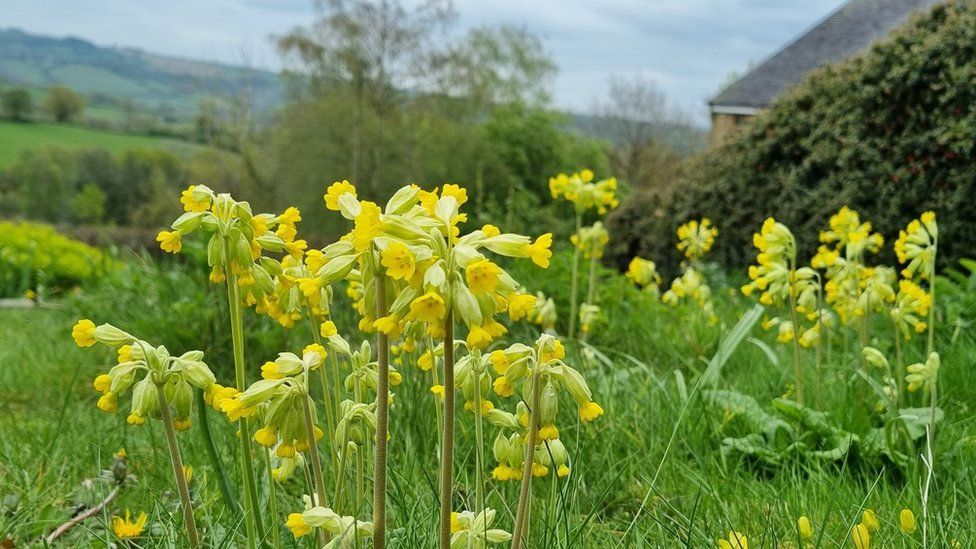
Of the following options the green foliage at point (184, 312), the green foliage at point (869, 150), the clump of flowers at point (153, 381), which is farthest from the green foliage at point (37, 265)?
the clump of flowers at point (153, 381)

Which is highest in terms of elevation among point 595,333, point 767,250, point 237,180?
point 767,250

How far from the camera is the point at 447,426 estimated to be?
1.11 m

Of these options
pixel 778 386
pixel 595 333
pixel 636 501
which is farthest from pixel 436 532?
pixel 595 333

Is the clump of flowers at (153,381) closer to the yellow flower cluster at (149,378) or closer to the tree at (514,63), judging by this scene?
the yellow flower cluster at (149,378)

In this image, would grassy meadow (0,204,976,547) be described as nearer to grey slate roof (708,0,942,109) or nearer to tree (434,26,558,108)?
grey slate roof (708,0,942,109)

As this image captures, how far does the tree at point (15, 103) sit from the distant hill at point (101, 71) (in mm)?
10894

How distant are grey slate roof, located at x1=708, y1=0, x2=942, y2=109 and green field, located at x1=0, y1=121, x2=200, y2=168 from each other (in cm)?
5562

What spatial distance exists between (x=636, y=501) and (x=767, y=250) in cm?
108

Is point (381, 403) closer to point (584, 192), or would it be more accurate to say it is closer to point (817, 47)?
point (584, 192)

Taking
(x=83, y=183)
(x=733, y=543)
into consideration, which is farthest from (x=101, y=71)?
(x=733, y=543)

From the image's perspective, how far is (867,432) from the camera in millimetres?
2660

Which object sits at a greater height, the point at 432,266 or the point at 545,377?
the point at 432,266

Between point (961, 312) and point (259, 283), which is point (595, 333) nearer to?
point (961, 312)

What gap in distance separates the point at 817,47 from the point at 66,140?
73975mm
